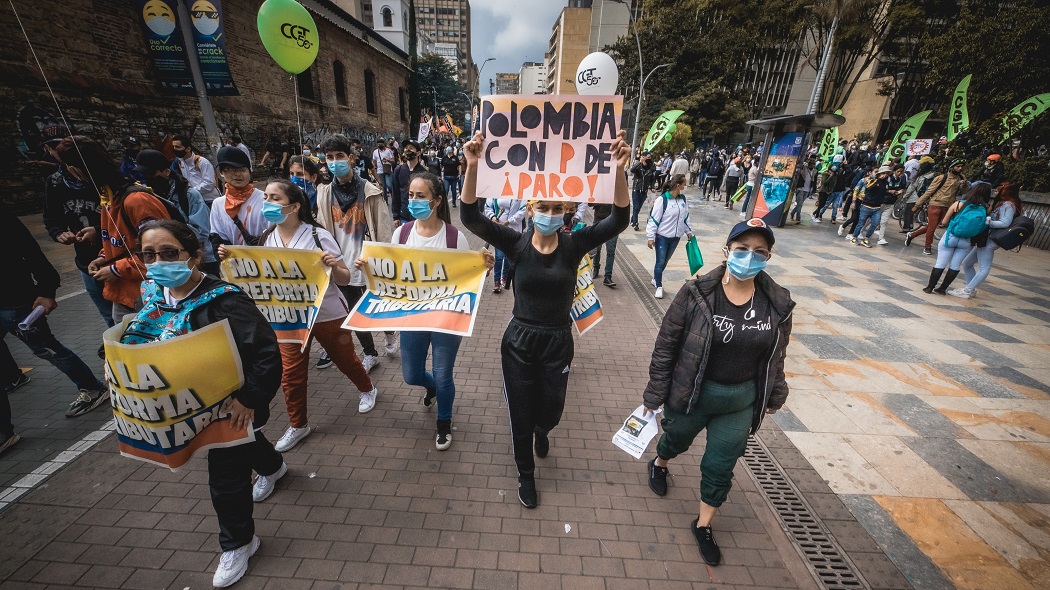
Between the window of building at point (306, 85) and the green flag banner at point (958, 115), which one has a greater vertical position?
the window of building at point (306, 85)

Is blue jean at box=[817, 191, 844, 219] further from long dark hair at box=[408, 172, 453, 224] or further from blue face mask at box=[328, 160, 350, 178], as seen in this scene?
blue face mask at box=[328, 160, 350, 178]

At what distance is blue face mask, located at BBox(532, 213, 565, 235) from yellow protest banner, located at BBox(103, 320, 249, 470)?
5.67ft

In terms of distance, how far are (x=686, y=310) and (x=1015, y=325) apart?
8009mm

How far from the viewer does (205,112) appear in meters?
8.46

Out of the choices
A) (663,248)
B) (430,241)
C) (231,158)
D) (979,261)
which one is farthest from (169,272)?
(979,261)

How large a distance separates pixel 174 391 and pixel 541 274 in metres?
1.93

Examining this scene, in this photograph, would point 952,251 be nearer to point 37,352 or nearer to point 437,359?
point 437,359

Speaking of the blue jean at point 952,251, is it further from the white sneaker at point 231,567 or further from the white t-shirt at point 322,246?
the white sneaker at point 231,567

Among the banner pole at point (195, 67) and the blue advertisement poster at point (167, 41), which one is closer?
the banner pole at point (195, 67)

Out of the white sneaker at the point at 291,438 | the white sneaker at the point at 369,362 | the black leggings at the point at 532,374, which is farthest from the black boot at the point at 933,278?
the white sneaker at the point at 291,438

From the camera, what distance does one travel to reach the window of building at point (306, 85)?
2262 centimetres

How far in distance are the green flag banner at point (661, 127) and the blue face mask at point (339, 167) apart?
9.60 meters

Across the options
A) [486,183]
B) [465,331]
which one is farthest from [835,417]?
[486,183]

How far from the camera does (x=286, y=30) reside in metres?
5.38
